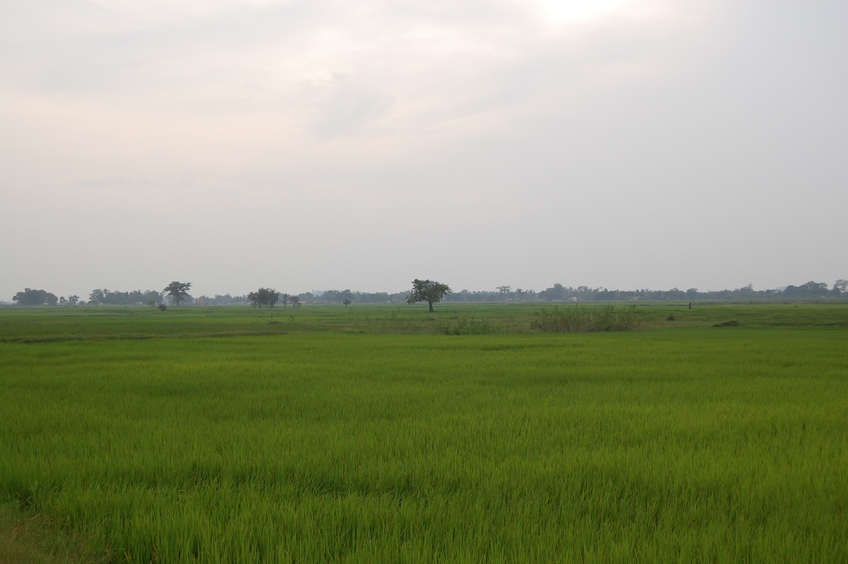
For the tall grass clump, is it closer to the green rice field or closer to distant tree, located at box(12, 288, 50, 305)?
the green rice field

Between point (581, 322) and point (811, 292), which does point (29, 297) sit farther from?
point (811, 292)

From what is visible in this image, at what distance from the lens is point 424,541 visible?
3.41 metres

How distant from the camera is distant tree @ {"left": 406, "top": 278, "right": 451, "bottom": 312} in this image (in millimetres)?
68125

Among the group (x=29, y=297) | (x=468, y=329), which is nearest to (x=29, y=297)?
(x=29, y=297)

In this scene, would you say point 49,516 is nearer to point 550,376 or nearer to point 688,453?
point 688,453

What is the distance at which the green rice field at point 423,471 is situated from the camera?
3.40 meters

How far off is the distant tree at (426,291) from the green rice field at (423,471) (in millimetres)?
57411

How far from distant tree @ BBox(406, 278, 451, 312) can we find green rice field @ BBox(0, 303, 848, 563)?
57411 mm

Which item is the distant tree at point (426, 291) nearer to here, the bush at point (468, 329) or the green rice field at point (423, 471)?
the bush at point (468, 329)

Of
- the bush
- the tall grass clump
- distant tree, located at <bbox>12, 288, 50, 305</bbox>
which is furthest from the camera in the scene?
distant tree, located at <bbox>12, 288, 50, 305</bbox>

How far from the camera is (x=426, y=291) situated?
68.6 m

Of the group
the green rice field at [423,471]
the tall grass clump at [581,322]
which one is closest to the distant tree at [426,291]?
the tall grass clump at [581,322]

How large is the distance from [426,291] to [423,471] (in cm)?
6381

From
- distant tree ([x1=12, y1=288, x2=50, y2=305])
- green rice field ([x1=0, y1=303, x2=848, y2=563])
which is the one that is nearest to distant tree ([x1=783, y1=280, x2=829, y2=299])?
green rice field ([x1=0, y1=303, x2=848, y2=563])
